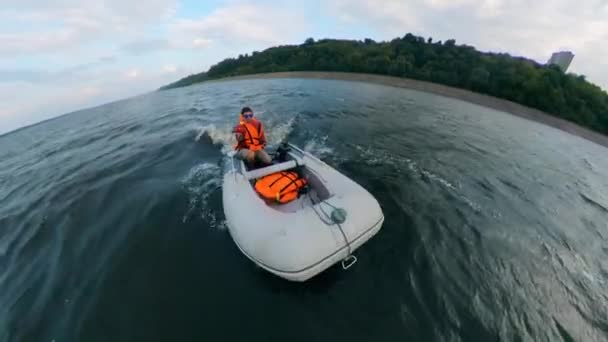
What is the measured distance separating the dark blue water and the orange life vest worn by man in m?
1.31

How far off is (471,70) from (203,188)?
1597 inches

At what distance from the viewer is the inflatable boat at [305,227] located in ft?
10.7

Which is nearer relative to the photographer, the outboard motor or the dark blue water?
the dark blue water

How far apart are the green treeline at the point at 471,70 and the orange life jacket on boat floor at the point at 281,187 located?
1398 inches

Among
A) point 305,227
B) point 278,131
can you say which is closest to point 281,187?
point 305,227

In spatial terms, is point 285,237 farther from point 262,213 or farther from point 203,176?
point 203,176

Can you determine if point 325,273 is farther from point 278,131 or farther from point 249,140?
point 278,131

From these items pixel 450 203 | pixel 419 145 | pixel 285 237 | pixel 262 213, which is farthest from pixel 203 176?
pixel 419 145

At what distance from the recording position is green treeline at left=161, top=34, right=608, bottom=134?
26.9 meters

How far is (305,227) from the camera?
3498mm

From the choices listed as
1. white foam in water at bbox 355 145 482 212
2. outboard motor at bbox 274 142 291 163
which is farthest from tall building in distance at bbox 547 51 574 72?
outboard motor at bbox 274 142 291 163

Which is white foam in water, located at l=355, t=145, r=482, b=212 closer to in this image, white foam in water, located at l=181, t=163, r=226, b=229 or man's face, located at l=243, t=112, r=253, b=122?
man's face, located at l=243, t=112, r=253, b=122

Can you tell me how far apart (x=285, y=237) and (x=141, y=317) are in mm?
2365

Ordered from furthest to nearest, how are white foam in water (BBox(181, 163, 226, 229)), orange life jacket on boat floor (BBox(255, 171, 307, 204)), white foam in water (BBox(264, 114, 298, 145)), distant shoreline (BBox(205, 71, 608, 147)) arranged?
distant shoreline (BBox(205, 71, 608, 147)) → white foam in water (BBox(264, 114, 298, 145)) → white foam in water (BBox(181, 163, 226, 229)) → orange life jacket on boat floor (BBox(255, 171, 307, 204))
